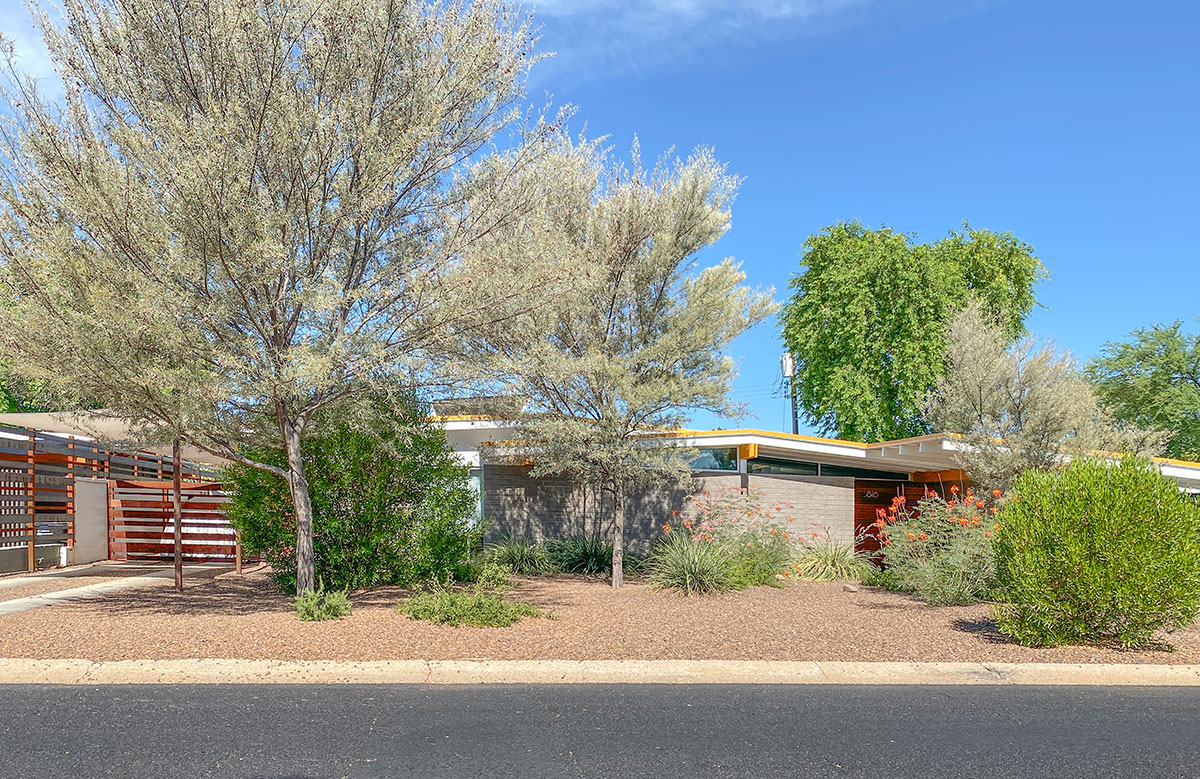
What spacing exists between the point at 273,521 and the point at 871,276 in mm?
25429

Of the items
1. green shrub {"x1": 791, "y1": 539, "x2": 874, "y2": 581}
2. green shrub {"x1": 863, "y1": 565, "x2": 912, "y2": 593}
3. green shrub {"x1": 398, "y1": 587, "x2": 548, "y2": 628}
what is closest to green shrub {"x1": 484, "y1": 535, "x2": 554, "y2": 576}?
green shrub {"x1": 791, "y1": 539, "x2": 874, "y2": 581}

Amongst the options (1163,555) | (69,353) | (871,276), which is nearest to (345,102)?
(69,353)

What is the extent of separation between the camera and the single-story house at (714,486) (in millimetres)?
16609

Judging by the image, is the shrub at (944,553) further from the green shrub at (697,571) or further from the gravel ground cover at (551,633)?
the green shrub at (697,571)

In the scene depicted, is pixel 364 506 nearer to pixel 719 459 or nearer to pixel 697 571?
pixel 697 571

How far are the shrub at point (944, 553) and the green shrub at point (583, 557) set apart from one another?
15.6 feet

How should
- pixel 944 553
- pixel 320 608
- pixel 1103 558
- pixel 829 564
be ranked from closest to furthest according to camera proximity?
pixel 1103 558 → pixel 320 608 → pixel 944 553 → pixel 829 564

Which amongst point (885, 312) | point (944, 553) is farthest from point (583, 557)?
point (885, 312)

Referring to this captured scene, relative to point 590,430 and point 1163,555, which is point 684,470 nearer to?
point 590,430

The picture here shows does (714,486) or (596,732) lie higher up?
(714,486)

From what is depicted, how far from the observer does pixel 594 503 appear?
663 inches

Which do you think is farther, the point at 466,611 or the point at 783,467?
the point at 783,467

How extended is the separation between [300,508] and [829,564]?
937 cm

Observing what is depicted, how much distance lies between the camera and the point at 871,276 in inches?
1243
